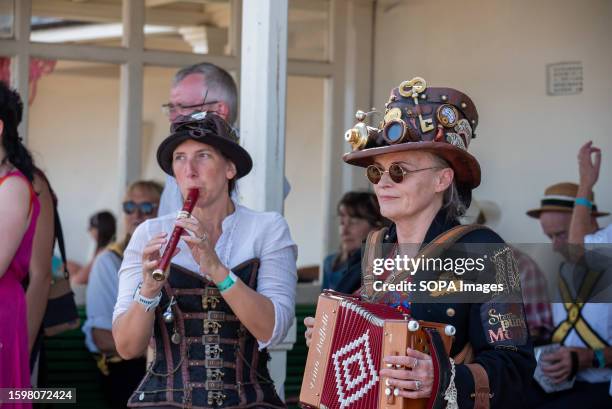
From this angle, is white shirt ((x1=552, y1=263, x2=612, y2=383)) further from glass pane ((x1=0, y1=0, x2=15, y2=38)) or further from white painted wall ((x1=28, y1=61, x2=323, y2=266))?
white painted wall ((x1=28, y1=61, x2=323, y2=266))

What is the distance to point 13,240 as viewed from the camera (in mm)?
4176

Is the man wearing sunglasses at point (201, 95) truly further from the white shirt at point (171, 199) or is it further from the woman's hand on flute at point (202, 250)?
the woman's hand on flute at point (202, 250)

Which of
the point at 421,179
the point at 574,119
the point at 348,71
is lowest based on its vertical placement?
the point at 421,179

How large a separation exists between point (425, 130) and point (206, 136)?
34.5 inches

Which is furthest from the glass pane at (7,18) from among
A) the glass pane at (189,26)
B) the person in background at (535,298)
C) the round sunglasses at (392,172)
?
the round sunglasses at (392,172)

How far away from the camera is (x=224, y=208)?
390cm

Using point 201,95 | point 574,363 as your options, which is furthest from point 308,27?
point 574,363

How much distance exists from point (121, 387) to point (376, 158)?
3.48 metres

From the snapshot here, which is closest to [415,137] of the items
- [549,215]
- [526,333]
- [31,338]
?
[526,333]

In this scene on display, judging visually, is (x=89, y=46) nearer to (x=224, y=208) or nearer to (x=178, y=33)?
(x=178, y=33)

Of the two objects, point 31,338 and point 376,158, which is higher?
point 376,158

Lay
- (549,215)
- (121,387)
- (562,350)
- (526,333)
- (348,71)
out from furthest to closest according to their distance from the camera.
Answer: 1. (348,71)
2. (121,387)
3. (549,215)
4. (562,350)
5. (526,333)

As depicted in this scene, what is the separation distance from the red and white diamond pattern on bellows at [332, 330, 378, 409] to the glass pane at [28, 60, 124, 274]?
996 cm

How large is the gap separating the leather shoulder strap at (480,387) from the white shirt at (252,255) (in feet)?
2.95
